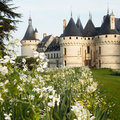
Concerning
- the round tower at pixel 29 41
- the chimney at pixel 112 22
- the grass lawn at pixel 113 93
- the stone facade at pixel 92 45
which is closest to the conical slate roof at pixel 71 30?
the stone facade at pixel 92 45

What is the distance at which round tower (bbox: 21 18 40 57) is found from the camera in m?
50.1

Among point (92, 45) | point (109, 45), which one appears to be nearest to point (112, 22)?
point (109, 45)

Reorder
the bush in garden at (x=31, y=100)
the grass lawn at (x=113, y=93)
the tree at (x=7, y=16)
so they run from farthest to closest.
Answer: the tree at (x=7, y=16)
the grass lawn at (x=113, y=93)
the bush in garden at (x=31, y=100)

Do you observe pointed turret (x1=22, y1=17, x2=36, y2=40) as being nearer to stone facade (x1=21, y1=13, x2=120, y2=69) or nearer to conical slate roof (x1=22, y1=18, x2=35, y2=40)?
conical slate roof (x1=22, y1=18, x2=35, y2=40)

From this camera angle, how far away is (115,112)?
20.1 feet

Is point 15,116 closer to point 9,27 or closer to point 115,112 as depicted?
point 115,112

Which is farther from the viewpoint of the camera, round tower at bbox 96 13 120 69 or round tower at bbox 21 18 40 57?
round tower at bbox 21 18 40 57

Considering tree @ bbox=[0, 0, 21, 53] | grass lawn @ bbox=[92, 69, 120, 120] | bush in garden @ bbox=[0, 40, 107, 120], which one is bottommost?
grass lawn @ bbox=[92, 69, 120, 120]

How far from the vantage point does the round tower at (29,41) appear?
5012 centimetres

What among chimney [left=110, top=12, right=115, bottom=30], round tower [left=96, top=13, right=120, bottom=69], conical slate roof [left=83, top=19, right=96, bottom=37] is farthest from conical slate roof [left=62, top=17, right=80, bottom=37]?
chimney [left=110, top=12, right=115, bottom=30]

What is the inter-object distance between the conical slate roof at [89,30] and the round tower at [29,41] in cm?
1608

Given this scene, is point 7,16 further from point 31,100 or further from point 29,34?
point 29,34

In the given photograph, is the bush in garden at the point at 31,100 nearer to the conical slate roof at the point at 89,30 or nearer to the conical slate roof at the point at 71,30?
the conical slate roof at the point at 71,30

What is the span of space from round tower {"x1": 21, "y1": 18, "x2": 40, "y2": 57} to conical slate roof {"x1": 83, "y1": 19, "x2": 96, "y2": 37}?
1608 centimetres
